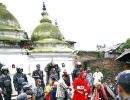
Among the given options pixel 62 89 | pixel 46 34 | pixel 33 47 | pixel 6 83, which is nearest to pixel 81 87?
pixel 62 89

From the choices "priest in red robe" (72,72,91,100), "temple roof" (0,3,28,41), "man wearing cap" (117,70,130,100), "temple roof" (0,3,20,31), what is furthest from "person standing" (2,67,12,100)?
"temple roof" (0,3,20,31)

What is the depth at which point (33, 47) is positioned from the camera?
39844 mm

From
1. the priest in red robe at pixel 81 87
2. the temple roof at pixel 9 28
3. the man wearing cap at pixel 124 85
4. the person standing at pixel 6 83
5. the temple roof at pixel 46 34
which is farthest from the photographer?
the temple roof at pixel 46 34

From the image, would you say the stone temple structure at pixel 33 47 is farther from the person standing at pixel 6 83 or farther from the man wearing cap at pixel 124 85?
the man wearing cap at pixel 124 85

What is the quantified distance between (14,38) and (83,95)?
22.1 metres

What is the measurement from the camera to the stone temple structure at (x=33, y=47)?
35.4 metres

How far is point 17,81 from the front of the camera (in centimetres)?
1669

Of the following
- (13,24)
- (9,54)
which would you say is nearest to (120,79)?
(9,54)

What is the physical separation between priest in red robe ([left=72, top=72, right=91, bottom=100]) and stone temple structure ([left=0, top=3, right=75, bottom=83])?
18117 mm

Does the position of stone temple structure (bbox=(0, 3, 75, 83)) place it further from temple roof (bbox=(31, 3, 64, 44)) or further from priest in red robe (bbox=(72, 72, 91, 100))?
priest in red robe (bbox=(72, 72, 91, 100))

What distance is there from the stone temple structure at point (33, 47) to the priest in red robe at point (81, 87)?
18.1 m

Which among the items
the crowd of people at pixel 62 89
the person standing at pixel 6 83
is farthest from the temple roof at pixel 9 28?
the person standing at pixel 6 83

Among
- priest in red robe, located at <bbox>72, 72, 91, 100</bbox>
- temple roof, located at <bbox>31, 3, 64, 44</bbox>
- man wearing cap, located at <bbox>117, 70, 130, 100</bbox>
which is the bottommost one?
priest in red robe, located at <bbox>72, 72, 91, 100</bbox>

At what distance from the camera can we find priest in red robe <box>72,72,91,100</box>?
1410 cm
